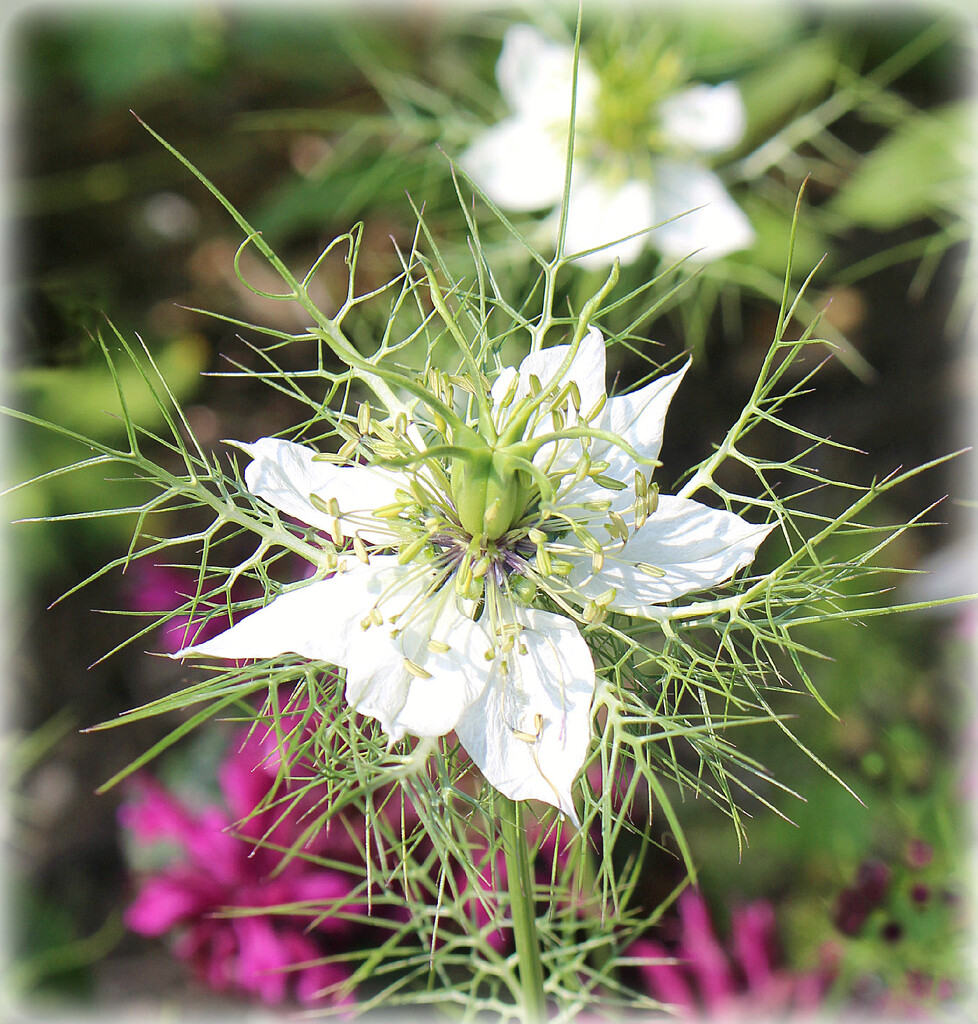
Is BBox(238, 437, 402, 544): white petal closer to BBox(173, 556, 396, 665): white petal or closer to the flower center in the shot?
BBox(173, 556, 396, 665): white petal

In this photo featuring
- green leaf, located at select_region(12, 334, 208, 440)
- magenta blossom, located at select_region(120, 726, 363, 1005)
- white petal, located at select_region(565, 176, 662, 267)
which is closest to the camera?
magenta blossom, located at select_region(120, 726, 363, 1005)

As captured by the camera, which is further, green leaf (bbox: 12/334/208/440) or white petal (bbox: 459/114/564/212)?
green leaf (bbox: 12/334/208/440)

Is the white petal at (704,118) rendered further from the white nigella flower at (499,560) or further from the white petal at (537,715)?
the white petal at (537,715)

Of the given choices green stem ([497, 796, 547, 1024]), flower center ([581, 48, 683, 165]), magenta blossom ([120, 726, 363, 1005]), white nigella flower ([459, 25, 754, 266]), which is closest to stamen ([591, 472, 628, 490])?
green stem ([497, 796, 547, 1024])

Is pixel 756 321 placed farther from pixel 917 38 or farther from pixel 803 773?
pixel 803 773

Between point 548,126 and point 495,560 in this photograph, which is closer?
point 495,560

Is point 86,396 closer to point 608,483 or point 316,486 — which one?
point 316,486

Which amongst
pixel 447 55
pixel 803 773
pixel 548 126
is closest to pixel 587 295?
pixel 548 126
